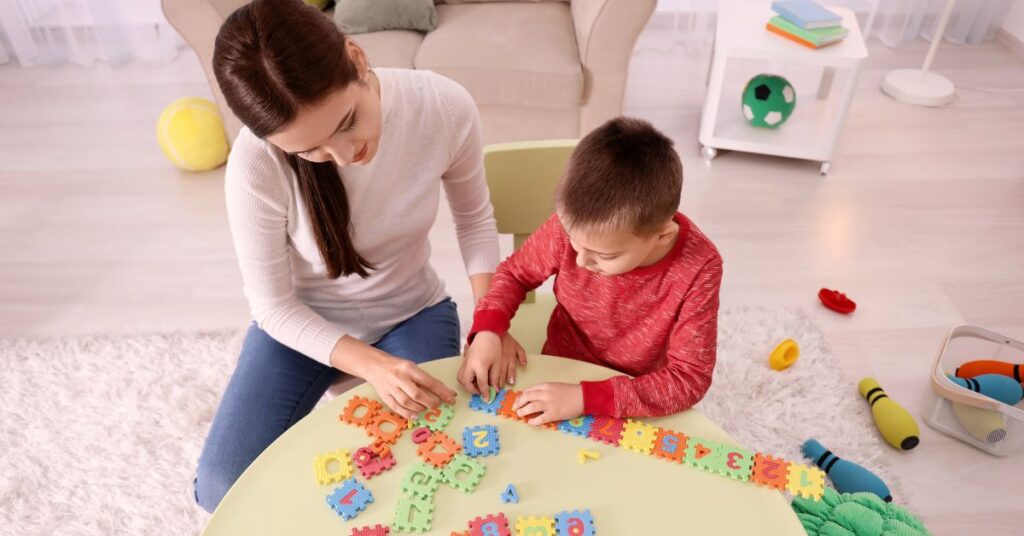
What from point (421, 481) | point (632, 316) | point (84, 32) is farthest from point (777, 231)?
point (84, 32)

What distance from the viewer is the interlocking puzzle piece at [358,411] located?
99 cm

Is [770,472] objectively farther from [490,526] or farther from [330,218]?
[330,218]

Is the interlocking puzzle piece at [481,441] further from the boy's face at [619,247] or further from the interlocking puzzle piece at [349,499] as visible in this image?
the boy's face at [619,247]

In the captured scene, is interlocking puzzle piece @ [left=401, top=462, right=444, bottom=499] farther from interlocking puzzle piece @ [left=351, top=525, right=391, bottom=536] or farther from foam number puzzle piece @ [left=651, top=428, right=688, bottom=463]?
foam number puzzle piece @ [left=651, top=428, right=688, bottom=463]

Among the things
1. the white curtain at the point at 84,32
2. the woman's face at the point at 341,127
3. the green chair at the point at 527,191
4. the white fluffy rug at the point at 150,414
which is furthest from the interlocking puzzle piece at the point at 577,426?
the white curtain at the point at 84,32

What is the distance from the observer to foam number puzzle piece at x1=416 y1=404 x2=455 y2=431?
3.22 feet

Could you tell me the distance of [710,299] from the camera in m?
1.04

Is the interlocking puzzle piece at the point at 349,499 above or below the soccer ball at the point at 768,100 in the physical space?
above

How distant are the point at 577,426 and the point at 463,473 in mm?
172

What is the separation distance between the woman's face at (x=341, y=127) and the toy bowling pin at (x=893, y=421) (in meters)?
1.44

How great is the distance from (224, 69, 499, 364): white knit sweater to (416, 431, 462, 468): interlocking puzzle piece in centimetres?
32

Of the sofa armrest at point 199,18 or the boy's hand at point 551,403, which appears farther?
the sofa armrest at point 199,18

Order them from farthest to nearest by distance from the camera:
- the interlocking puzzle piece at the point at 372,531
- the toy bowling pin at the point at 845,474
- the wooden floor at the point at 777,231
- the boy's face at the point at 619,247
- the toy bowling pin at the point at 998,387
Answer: the wooden floor at the point at 777,231 → the toy bowling pin at the point at 998,387 → the toy bowling pin at the point at 845,474 → the boy's face at the point at 619,247 → the interlocking puzzle piece at the point at 372,531

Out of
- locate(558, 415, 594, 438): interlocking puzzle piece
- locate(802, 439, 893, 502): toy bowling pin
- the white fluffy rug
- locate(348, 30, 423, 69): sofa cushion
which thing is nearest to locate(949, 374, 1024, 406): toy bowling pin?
the white fluffy rug
